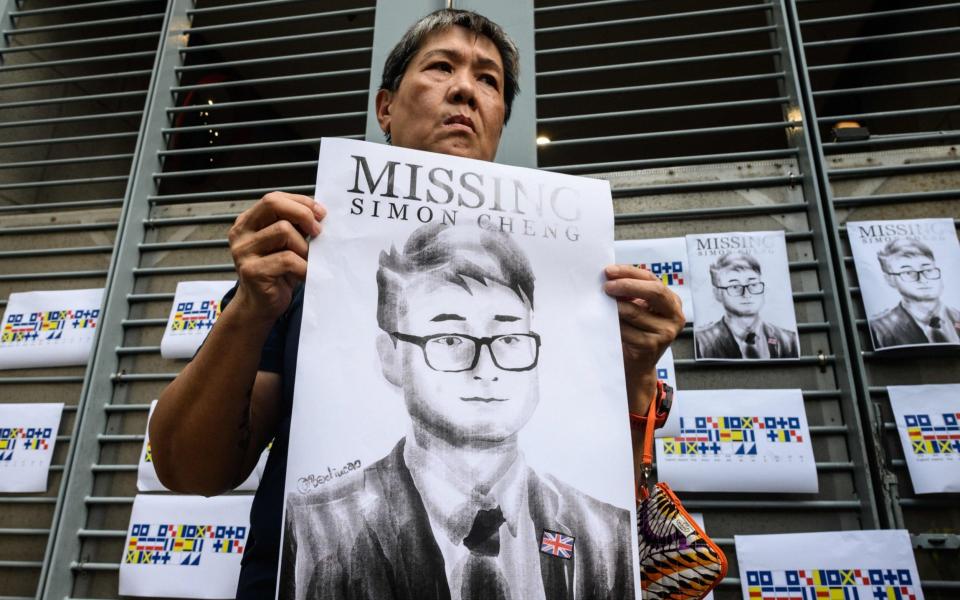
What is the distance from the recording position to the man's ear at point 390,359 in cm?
84

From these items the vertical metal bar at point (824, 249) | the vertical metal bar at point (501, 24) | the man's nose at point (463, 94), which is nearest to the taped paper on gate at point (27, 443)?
the vertical metal bar at point (501, 24)

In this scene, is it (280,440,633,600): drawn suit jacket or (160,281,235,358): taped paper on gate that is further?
(160,281,235,358): taped paper on gate

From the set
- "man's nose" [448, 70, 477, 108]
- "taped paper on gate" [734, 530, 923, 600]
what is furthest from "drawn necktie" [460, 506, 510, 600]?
"taped paper on gate" [734, 530, 923, 600]

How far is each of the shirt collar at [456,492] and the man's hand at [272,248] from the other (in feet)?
0.97

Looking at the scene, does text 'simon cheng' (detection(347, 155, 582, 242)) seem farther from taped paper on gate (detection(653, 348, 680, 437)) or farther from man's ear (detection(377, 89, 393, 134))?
taped paper on gate (detection(653, 348, 680, 437))

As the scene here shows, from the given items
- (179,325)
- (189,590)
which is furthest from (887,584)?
(179,325)

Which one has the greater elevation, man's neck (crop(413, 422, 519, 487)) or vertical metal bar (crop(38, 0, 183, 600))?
vertical metal bar (crop(38, 0, 183, 600))

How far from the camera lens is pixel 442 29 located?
1.40 meters

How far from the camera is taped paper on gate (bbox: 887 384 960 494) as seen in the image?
197 centimetres

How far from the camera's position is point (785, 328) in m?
2.24

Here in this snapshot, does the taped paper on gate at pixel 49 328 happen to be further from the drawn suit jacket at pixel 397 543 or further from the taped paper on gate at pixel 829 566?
the taped paper on gate at pixel 829 566

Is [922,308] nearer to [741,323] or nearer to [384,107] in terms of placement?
[741,323]

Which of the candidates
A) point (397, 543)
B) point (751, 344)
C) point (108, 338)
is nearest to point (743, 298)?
point (751, 344)

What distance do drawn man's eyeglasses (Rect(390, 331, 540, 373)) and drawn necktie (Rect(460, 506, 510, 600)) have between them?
205mm
